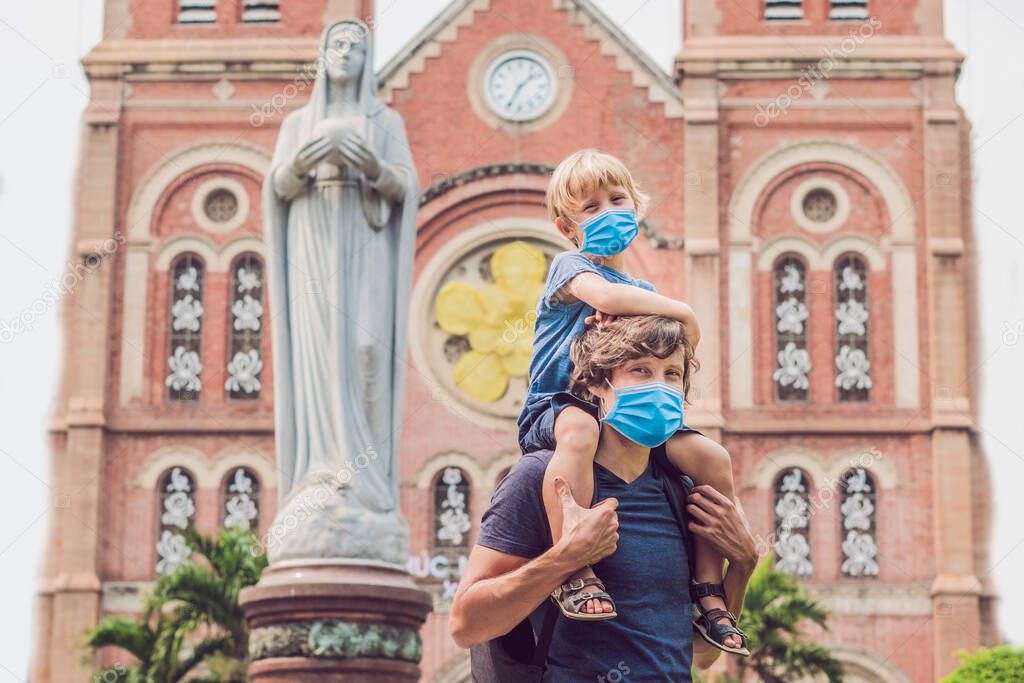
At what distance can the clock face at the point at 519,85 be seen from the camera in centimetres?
2720

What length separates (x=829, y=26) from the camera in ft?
90.3

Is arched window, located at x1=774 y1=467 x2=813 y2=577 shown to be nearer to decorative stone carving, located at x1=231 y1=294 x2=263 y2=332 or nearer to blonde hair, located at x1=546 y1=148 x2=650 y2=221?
decorative stone carving, located at x1=231 y1=294 x2=263 y2=332

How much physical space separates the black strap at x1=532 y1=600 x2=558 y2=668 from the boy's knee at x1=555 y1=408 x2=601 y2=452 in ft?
1.14

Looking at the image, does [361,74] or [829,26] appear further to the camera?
[829,26]

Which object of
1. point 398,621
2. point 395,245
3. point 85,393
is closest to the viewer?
point 398,621

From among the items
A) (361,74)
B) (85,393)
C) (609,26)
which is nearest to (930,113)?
(609,26)

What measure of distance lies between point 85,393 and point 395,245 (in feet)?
54.6

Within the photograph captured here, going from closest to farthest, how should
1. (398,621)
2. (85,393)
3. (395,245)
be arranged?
(398,621), (395,245), (85,393)

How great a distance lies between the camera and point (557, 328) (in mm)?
3961

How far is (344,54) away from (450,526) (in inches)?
616

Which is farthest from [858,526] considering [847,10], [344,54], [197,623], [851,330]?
[344,54]

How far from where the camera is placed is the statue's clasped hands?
10.3 meters

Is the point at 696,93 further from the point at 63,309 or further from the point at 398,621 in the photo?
the point at 398,621

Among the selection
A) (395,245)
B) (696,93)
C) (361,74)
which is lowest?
(395,245)
